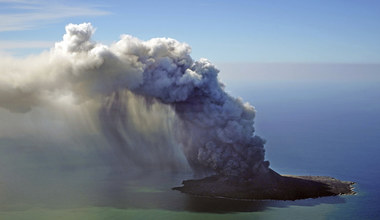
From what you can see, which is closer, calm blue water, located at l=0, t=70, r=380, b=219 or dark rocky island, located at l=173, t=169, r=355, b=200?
calm blue water, located at l=0, t=70, r=380, b=219

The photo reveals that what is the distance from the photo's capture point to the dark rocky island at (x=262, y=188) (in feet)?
265

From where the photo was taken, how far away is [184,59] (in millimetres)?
86688

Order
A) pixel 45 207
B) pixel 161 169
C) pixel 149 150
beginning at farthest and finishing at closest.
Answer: pixel 149 150 < pixel 161 169 < pixel 45 207

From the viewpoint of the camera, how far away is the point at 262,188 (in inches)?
3233

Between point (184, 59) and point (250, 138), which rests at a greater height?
point (184, 59)

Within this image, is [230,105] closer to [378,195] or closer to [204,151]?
[204,151]

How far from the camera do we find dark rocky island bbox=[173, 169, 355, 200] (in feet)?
265

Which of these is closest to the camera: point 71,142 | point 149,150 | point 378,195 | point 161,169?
point 378,195

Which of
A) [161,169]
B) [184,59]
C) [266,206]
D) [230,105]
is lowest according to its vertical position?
[266,206]

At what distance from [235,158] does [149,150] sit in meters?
25.4

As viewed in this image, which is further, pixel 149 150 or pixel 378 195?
pixel 149 150

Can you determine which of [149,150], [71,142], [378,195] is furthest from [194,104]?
[71,142]

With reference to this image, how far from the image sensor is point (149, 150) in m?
A: 103

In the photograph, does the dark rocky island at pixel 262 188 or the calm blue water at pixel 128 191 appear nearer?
the calm blue water at pixel 128 191
